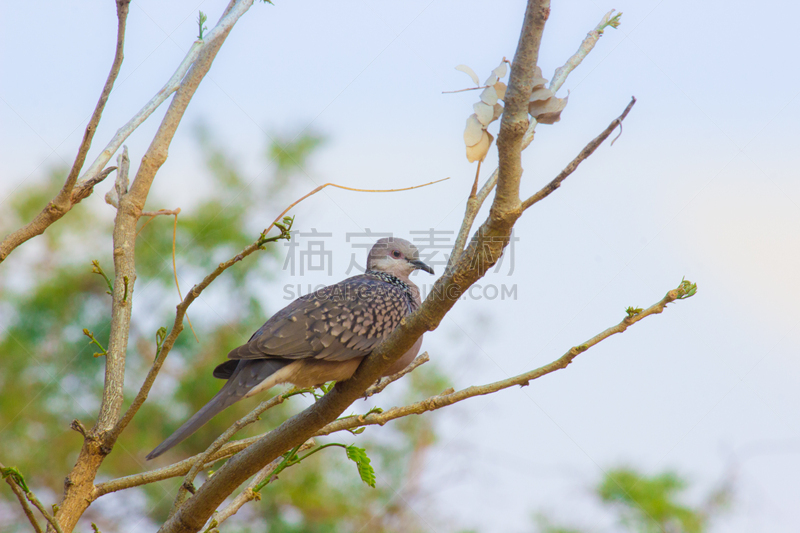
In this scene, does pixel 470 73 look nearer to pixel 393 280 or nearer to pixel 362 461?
pixel 362 461

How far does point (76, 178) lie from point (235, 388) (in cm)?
110

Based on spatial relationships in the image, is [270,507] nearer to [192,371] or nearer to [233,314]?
[192,371]

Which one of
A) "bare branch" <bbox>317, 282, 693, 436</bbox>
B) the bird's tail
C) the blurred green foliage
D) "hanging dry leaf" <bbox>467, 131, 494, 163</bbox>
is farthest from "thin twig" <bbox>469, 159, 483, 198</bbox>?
the blurred green foliage

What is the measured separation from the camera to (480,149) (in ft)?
6.24

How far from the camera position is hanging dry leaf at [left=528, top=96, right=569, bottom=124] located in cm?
179

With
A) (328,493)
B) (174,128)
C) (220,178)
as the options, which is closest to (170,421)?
(328,493)

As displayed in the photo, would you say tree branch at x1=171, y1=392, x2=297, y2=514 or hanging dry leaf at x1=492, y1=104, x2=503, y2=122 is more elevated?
hanging dry leaf at x1=492, y1=104, x2=503, y2=122

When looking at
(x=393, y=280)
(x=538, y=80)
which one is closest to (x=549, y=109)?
(x=538, y=80)

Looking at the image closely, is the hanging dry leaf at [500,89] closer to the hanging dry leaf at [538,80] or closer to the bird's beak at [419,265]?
A: the hanging dry leaf at [538,80]

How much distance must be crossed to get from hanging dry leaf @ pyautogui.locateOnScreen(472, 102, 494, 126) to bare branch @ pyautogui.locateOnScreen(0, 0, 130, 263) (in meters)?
1.32

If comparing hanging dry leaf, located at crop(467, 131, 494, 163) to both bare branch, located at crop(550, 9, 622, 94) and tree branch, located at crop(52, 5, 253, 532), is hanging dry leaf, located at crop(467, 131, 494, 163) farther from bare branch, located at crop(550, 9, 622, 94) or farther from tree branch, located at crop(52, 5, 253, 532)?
tree branch, located at crop(52, 5, 253, 532)

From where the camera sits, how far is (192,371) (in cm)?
713

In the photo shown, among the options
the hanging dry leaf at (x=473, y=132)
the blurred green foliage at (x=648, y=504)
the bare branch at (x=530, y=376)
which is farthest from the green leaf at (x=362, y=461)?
the blurred green foliage at (x=648, y=504)

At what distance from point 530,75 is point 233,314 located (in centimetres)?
607
